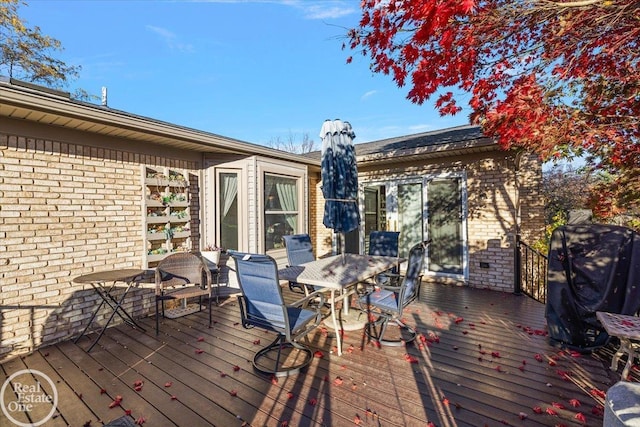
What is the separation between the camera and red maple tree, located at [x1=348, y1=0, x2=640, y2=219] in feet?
8.75

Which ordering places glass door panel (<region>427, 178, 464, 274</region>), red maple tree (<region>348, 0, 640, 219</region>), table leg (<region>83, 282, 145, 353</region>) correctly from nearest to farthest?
1. red maple tree (<region>348, 0, 640, 219</region>)
2. table leg (<region>83, 282, 145, 353</region>)
3. glass door panel (<region>427, 178, 464, 274</region>)

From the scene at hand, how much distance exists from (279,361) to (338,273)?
1.20m

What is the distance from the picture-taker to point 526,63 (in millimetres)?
3365

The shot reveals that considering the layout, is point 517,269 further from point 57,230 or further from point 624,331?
point 57,230

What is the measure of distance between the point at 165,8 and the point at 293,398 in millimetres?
A: 8304

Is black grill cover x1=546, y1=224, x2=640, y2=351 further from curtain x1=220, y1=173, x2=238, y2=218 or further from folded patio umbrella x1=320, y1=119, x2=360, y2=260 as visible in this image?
curtain x1=220, y1=173, x2=238, y2=218

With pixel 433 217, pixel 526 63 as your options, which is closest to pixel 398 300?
pixel 526 63

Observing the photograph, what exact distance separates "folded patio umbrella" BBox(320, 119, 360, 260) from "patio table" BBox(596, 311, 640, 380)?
2902mm

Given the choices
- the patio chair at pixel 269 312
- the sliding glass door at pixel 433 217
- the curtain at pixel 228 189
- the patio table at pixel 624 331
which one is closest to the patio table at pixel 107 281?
the patio chair at pixel 269 312

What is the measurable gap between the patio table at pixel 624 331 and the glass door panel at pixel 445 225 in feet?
11.5

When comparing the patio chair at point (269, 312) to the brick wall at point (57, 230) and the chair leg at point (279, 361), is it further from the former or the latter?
the brick wall at point (57, 230)

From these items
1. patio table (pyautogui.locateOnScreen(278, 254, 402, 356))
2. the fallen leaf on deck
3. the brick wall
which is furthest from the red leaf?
the brick wall

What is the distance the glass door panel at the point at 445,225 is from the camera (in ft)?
21.3

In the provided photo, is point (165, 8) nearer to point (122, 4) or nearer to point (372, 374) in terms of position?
point (122, 4)
